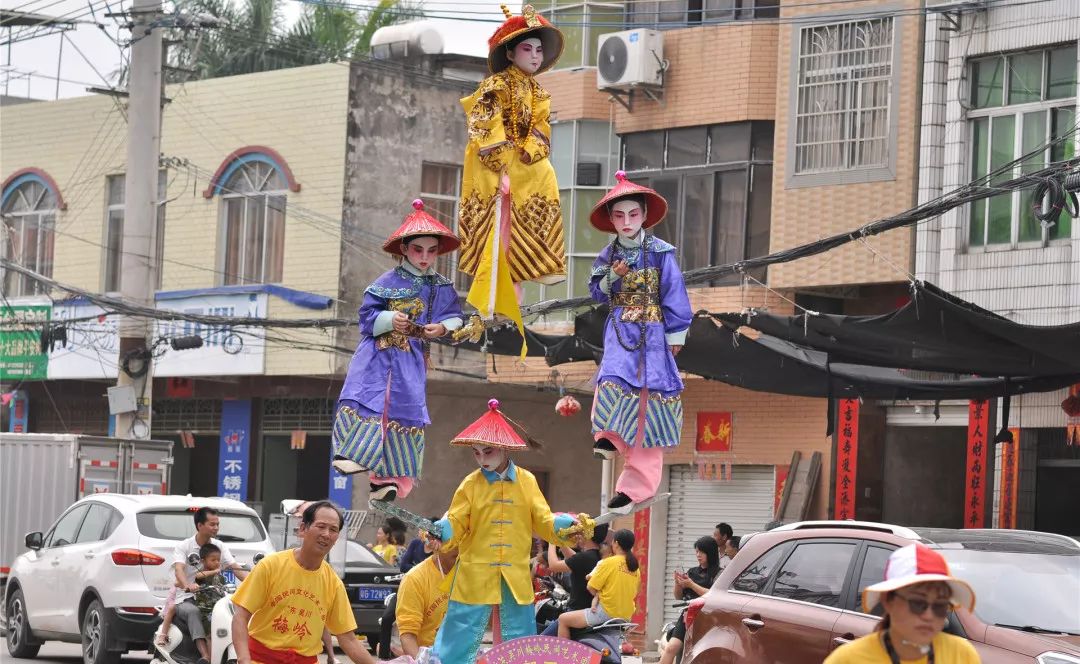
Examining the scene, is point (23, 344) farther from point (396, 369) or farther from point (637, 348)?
point (637, 348)

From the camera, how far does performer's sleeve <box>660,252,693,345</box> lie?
29.2ft

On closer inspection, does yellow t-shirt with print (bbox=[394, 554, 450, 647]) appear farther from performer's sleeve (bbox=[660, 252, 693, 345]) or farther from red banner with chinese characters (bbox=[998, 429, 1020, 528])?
red banner with chinese characters (bbox=[998, 429, 1020, 528])

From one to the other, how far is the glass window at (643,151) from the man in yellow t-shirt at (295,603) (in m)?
13.4

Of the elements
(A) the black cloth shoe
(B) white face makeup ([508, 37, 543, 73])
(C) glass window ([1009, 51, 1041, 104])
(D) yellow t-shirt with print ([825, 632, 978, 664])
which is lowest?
(D) yellow t-shirt with print ([825, 632, 978, 664])

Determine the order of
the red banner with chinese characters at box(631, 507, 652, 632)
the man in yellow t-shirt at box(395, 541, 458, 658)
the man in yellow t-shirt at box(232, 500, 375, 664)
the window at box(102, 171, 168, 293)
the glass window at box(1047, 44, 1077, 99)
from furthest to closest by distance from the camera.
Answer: the window at box(102, 171, 168, 293), the red banner with chinese characters at box(631, 507, 652, 632), the glass window at box(1047, 44, 1077, 99), the man in yellow t-shirt at box(395, 541, 458, 658), the man in yellow t-shirt at box(232, 500, 375, 664)

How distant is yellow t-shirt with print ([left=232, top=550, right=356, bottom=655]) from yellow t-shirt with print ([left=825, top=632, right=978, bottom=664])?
3495mm

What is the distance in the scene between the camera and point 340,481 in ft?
89.4

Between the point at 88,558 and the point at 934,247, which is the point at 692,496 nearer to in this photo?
the point at 934,247

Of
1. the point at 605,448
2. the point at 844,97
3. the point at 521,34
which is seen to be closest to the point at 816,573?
the point at 605,448

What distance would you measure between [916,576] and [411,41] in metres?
23.8

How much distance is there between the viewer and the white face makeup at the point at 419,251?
9.23m

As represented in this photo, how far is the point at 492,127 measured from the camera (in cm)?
888

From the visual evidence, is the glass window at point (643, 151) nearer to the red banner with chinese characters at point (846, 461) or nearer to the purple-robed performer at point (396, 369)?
the red banner with chinese characters at point (846, 461)

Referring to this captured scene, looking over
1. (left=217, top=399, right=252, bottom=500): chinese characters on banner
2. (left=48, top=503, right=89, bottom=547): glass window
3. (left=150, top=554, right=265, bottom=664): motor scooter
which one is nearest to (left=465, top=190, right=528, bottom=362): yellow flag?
(left=150, top=554, right=265, bottom=664): motor scooter
